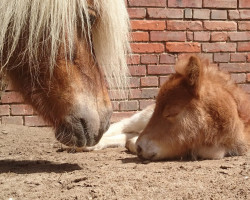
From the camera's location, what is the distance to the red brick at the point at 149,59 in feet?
17.1

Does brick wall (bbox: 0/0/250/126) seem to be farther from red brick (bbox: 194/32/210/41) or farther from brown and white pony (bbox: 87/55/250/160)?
brown and white pony (bbox: 87/55/250/160)

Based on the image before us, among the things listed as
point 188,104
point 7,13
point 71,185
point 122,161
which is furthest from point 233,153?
point 7,13

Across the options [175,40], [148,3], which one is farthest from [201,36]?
[148,3]

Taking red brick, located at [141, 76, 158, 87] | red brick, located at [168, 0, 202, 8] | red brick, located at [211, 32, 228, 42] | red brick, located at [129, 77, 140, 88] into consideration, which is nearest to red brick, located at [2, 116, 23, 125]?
red brick, located at [129, 77, 140, 88]

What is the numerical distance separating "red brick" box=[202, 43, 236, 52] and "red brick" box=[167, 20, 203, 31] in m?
0.24

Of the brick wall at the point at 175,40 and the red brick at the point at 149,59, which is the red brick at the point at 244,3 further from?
the red brick at the point at 149,59

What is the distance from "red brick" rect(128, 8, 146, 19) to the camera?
511cm

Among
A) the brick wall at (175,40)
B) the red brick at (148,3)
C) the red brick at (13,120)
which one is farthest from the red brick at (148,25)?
the red brick at (13,120)

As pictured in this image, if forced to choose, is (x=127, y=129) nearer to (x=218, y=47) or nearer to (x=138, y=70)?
(x=138, y=70)

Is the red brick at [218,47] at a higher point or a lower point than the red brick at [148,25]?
lower

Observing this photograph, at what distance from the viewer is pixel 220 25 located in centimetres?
547

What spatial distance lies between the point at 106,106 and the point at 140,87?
8.33 ft

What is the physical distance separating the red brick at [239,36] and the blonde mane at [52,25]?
9.75ft

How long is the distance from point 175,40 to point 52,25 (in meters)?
2.90
